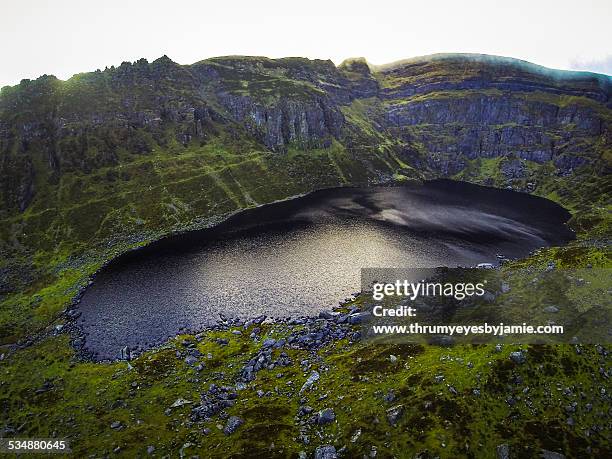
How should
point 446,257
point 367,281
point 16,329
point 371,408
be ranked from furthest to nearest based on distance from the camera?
point 446,257 < point 367,281 < point 16,329 < point 371,408

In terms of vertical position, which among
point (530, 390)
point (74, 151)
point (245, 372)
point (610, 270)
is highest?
point (74, 151)

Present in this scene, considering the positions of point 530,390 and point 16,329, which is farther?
point 16,329

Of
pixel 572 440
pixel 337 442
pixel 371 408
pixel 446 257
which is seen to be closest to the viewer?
pixel 572 440

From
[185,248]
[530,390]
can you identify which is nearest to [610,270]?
[530,390]

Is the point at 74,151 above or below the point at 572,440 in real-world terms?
above

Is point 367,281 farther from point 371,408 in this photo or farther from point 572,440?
point 572,440

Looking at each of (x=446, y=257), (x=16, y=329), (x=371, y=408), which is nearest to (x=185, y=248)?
(x=16, y=329)
